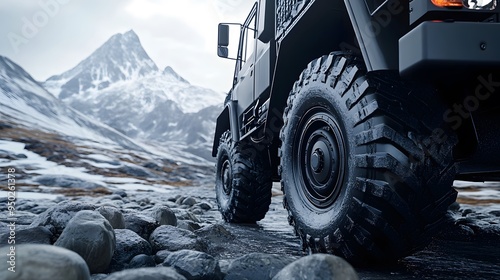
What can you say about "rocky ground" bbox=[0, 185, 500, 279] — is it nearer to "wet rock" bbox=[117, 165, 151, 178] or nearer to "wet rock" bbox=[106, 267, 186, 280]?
"wet rock" bbox=[106, 267, 186, 280]

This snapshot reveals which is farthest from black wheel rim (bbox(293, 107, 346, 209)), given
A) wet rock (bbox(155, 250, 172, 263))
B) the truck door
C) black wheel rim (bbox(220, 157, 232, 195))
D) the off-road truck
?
black wheel rim (bbox(220, 157, 232, 195))

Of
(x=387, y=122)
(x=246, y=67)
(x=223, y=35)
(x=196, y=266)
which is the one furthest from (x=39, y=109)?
(x=387, y=122)

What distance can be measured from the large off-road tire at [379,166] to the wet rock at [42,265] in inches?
50.8

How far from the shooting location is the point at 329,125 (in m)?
2.35

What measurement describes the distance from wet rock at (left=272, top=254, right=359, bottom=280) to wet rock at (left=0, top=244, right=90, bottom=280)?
2.32 feet

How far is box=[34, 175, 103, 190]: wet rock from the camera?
19.3m

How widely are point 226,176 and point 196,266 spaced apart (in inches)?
→ 158

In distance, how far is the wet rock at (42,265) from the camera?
46.0 inches

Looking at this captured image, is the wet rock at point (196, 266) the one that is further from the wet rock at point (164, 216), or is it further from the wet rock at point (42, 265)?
the wet rock at point (164, 216)

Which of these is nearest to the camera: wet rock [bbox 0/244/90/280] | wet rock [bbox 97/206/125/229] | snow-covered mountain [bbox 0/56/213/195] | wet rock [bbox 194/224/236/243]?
wet rock [bbox 0/244/90/280]

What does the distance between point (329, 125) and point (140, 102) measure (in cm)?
17183

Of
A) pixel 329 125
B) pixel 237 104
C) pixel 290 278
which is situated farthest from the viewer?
pixel 237 104

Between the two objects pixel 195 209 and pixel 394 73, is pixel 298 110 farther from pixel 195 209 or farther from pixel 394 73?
pixel 195 209

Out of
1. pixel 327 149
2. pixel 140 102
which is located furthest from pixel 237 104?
pixel 140 102
